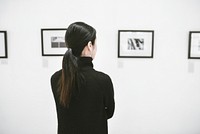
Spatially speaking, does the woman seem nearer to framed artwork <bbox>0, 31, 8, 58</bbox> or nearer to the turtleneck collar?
the turtleneck collar

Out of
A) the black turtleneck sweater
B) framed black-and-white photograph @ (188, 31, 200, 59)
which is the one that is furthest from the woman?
framed black-and-white photograph @ (188, 31, 200, 59)

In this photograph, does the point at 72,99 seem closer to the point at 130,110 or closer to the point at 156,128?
the point at 130,110

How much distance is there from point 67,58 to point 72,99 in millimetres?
213

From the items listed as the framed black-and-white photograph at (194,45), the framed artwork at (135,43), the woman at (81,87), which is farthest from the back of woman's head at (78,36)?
the framed black-and-white photograph at (194,45)

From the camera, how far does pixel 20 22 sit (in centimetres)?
253

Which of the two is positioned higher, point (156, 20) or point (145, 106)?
point (156, 20)

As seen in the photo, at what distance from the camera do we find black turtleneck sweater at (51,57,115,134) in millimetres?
1085

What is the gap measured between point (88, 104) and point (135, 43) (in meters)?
1.52

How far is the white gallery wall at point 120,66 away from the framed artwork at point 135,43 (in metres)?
0.06

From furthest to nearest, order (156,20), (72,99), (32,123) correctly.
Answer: (32,123)
(156,20)
(72,99)

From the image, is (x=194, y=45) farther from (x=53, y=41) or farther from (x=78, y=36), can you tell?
(x=78, y=36)

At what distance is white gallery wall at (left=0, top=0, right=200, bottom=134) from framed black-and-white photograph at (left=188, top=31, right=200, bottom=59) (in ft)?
0.15

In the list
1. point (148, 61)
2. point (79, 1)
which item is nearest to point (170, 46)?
point (148, 61)

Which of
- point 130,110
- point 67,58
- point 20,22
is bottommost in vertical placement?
point 130,110
